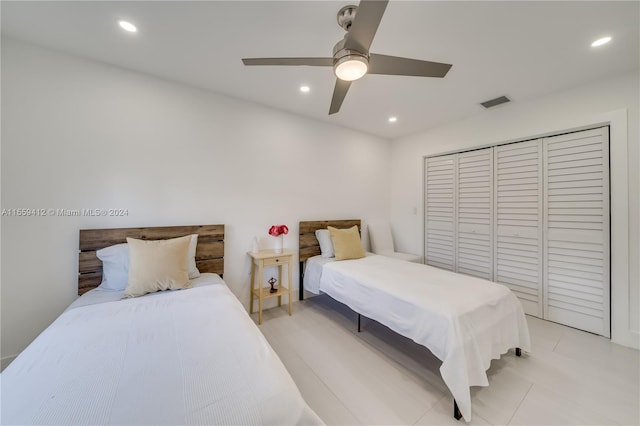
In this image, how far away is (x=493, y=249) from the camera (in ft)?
10.1

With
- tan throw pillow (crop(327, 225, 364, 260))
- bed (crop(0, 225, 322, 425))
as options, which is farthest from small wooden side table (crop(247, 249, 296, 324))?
bed (crop(0, 225, 322, 425))

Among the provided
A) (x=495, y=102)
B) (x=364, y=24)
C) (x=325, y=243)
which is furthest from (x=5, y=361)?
(x=495, y=102)

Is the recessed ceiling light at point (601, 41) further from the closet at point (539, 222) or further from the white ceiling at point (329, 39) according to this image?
the closet at point (539, 222)

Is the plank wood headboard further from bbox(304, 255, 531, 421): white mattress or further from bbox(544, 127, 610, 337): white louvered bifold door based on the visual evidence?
bbox(544, 127, 610, 337): white louvered bifold door

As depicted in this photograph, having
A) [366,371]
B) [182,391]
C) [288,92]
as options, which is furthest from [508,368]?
[288,92]

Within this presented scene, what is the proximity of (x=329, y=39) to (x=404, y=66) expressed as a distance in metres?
0.69

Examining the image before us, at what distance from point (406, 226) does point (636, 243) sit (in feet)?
7.81

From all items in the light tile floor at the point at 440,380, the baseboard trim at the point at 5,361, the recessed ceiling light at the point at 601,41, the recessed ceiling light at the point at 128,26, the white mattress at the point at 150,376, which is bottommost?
the light tile floor at the point at 440,380

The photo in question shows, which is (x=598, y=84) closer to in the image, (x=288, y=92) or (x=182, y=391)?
(x=288, y=92)

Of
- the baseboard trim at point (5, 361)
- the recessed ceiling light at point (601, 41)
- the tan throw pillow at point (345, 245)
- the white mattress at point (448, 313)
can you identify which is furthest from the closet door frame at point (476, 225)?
the baseboard trim at point (5, 361)

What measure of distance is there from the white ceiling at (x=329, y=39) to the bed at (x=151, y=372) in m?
1.97

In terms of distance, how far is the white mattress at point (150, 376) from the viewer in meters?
0.76

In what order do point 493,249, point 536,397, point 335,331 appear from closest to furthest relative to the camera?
point 536,397
point 335,331
point 493,249

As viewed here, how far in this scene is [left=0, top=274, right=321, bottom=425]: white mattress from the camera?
0.76m
